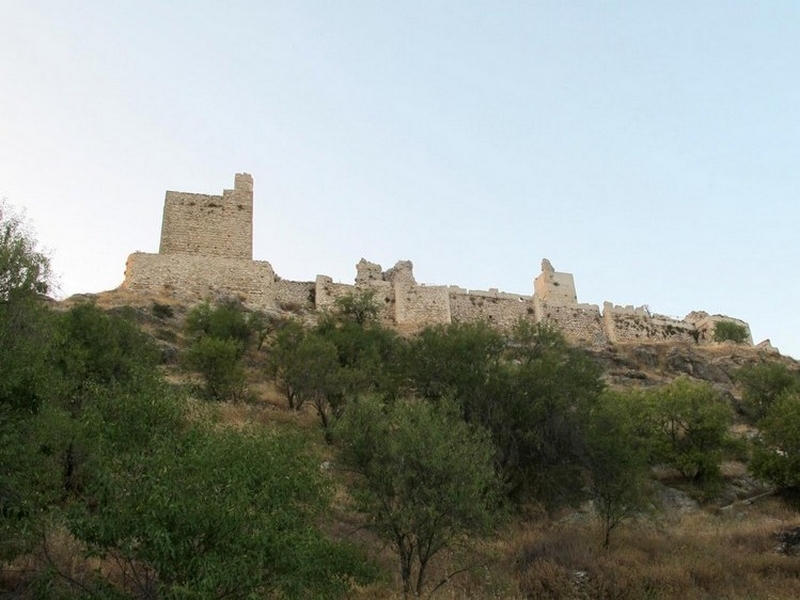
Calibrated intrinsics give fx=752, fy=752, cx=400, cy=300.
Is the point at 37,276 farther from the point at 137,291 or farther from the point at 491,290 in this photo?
the point at 491,290

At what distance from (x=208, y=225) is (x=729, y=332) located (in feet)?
104

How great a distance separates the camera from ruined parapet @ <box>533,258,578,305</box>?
45281 millimetres

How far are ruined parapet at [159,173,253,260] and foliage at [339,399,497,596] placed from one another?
25.0m

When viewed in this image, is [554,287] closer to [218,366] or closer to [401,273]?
[401,273]

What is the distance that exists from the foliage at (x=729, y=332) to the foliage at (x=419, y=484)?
3779 centimetres

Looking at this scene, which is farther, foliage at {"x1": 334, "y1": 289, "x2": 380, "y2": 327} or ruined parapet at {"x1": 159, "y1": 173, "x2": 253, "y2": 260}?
ruined parapet at {"x1": 159, "y1": 173, "x2": 253, "y2": 260}

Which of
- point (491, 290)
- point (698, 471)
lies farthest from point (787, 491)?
point (491, 290)

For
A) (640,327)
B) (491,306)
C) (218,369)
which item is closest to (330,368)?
(218,369)

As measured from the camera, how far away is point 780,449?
23.0 m

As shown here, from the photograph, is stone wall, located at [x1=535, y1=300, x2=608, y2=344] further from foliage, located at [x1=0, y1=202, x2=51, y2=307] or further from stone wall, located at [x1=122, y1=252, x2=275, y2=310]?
foliage, located at [x1=0, y1=202, x2=51, y2=307]

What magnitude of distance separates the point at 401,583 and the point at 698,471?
1400 cm

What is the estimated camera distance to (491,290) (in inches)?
1720

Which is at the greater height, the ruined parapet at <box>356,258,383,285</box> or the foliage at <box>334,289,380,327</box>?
the ruined parapet at <box>356,258,383,285</box>

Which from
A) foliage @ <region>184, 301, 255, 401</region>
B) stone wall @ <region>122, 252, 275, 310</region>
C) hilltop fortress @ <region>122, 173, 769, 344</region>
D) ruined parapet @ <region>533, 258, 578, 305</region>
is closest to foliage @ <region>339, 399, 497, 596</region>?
foliage @ <region>184, 301, 255, 401</region>
